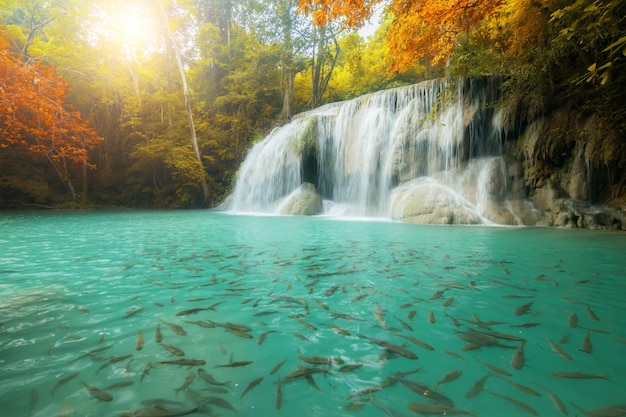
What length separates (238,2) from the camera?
24812 millimetres

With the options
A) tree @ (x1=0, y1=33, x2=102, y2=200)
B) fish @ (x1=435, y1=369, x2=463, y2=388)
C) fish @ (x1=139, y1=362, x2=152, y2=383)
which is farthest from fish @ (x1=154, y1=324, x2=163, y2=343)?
tree @ (x1=0, y1=33, x2=102, y2=200)

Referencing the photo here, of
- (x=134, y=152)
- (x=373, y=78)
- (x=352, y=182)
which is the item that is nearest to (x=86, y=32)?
(x=134, y=152)

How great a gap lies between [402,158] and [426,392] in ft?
36.9

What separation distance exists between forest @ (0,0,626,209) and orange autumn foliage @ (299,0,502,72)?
4 centimetres

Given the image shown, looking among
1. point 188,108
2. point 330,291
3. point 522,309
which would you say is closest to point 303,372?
point 330,291

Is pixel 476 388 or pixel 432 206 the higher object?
pixel 432 206

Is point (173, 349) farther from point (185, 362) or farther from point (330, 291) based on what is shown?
point (330, 291)

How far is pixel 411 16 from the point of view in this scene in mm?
7219

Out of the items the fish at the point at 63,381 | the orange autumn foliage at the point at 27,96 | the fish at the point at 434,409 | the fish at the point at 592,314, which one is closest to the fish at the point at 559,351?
the fish at the point at 592,314

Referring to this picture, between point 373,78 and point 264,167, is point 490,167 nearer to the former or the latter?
point 264,167

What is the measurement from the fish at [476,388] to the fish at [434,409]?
0.12 m

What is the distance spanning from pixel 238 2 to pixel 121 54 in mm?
12129

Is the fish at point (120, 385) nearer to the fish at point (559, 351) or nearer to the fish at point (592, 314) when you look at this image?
the fish at point (559, 351)

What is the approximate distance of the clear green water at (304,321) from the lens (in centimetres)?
135
